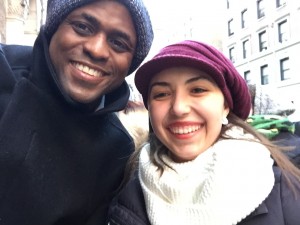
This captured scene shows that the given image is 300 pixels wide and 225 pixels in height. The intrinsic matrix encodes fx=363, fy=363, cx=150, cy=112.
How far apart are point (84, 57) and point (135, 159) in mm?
702

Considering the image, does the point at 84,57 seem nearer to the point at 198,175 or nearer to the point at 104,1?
the point at 104,1

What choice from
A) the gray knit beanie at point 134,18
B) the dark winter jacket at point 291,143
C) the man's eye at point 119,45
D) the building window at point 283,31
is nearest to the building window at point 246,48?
the building window at point 283,31

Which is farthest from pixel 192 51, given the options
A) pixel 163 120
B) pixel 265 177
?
pixel 265 177

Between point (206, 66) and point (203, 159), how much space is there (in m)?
0.46

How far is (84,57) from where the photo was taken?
208cm

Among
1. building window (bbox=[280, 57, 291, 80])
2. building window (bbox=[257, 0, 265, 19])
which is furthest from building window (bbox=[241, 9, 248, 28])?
building window (bbox=[280, 57, 291, 80])

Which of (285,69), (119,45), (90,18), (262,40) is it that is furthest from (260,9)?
(90,18)

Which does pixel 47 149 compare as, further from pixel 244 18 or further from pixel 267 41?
pixel 244 18

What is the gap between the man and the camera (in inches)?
73.3

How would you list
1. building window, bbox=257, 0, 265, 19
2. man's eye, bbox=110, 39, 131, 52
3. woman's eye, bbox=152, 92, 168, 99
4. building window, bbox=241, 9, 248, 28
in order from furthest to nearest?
1. building window, bbox=241, 9, 248, 28
2. building window, bbox=257, 0, 265, 19
3. man's eye, bbox=110, 39, 131, 52
4. woman's eye, bbox=152, 92, 168, 99

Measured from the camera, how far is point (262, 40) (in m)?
27.0

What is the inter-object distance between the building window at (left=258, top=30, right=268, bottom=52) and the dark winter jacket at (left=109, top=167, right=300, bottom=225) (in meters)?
26.4

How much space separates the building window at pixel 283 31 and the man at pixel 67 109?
24.1 meters

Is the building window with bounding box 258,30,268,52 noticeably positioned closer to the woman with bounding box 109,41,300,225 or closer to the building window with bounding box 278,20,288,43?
the building window with bounding box 278,20,288,43
